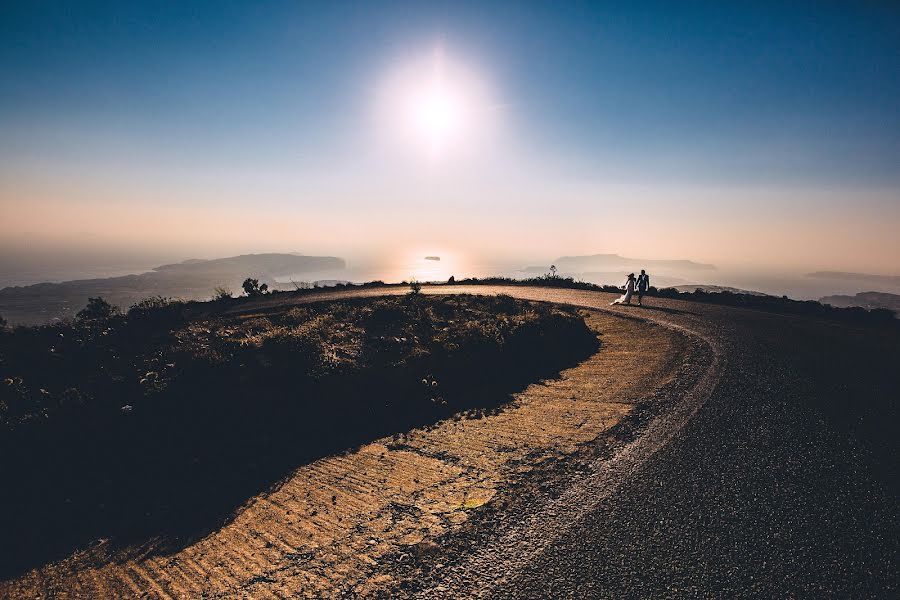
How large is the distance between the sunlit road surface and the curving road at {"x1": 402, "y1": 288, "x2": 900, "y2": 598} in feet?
0.06

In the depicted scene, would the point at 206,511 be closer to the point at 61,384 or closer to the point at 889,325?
the point at 61,384

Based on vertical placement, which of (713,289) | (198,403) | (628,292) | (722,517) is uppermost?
(713,289)

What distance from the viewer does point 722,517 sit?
4094 millimetres

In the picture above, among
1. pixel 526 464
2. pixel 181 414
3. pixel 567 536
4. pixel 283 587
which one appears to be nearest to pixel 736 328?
pixel 526 464

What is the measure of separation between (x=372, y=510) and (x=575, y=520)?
8.97 feet

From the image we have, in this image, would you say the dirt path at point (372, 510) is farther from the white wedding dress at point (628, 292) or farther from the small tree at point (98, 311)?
the small tree at point (98, 311)

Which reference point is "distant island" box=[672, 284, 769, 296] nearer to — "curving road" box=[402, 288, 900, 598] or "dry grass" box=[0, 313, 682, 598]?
"curving road" box=[402, 288, 900, 598]

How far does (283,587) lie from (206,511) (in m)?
2.78

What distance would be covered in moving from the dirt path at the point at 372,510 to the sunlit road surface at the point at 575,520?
3 cm

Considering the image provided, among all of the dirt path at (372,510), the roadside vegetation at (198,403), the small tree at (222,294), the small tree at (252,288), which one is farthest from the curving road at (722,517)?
the small tree at (252,288)

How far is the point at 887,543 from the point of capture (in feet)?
12.0

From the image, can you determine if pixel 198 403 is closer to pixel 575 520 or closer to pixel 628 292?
pixel 575 520

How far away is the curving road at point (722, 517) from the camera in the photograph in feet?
11.1

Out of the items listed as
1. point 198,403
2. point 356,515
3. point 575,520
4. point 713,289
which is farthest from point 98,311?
point 713,289
